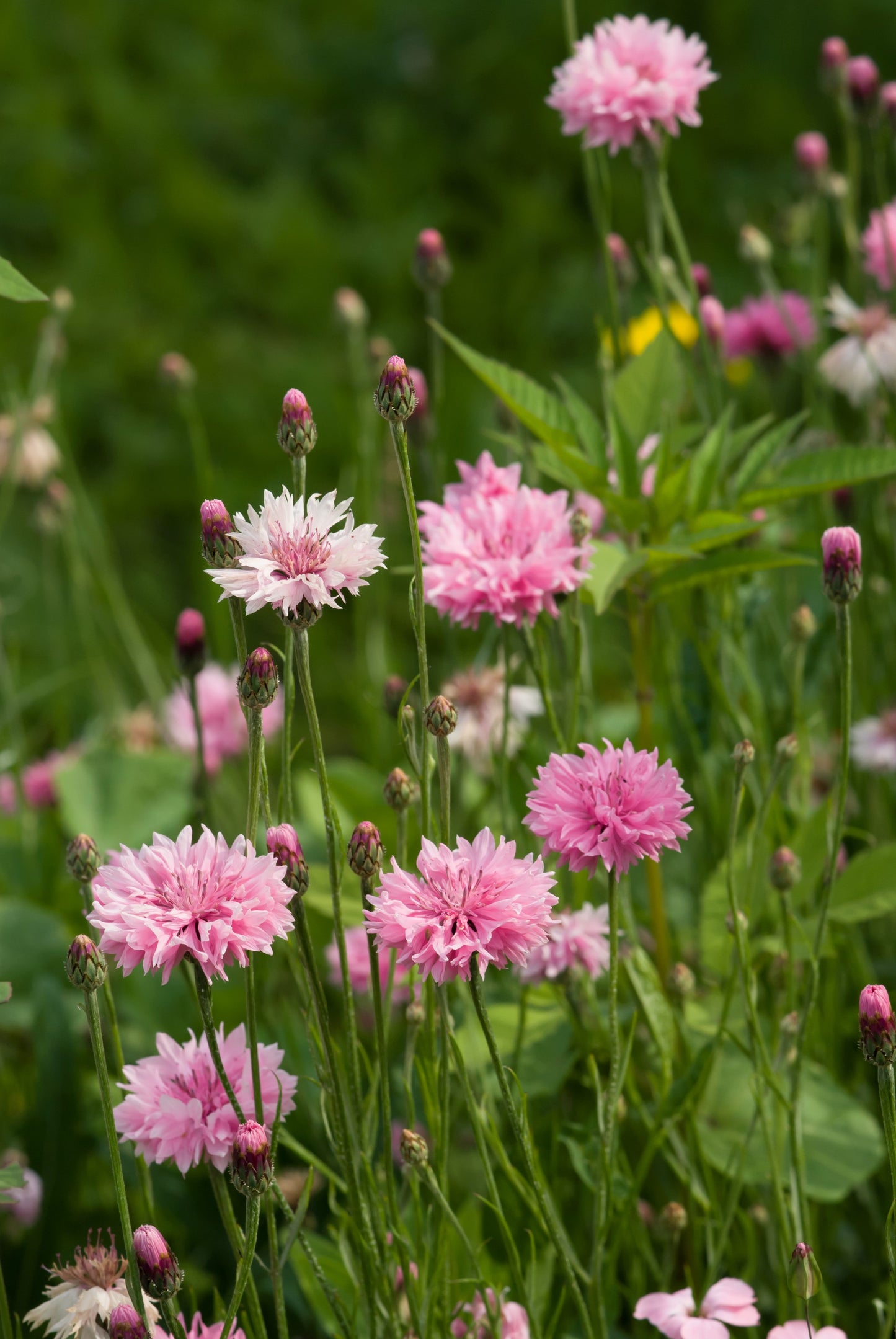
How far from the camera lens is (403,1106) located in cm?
103

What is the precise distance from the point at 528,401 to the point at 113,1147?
0.52 meters

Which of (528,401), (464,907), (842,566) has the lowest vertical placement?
(464,907)

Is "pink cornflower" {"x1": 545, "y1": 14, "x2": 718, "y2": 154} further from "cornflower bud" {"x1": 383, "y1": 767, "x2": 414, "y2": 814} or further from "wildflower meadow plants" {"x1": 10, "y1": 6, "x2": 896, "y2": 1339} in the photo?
"cornflower bud" {"x1": 383, "y1": 767, "x2": 414, "y2": 814}

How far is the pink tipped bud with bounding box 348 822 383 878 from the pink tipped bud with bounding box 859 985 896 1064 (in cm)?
21

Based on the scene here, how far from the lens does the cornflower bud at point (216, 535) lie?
62 centimetres

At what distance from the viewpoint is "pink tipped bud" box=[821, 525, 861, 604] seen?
2.30 feet

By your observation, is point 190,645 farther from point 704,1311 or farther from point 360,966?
point 704,1311

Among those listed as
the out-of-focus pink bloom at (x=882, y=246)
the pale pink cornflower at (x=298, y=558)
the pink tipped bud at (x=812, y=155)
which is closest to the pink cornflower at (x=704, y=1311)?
the pale pink cornflower at (x=298, y=558)

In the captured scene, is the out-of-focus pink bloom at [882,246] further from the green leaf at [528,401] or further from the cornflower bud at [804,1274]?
the cornflower bud at [804,1274]

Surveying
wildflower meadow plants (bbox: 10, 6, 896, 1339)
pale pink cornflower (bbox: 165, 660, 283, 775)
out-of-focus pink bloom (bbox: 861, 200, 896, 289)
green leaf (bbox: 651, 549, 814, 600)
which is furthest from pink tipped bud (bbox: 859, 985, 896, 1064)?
pale pink cornflower (bbox: 165, 660, 283, 775)

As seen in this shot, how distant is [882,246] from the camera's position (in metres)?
1.21

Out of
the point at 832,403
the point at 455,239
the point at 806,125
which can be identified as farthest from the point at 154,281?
the point at 832,403

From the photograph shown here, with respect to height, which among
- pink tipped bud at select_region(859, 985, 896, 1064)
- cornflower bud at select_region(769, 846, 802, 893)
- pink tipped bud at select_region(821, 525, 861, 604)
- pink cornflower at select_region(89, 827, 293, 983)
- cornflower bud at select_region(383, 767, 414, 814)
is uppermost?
pink tipped bud at select_region(821, 525, 861, 604)

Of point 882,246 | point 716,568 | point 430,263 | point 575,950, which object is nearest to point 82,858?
point 575,950
